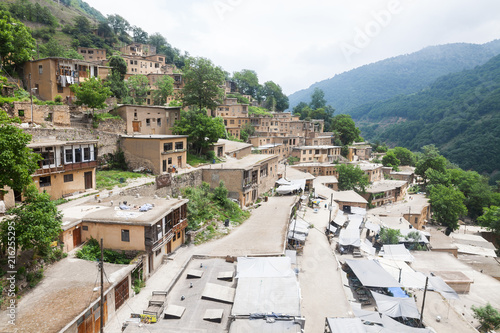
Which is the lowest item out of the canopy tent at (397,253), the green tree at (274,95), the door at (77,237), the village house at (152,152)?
the canopy tent at (397,253)

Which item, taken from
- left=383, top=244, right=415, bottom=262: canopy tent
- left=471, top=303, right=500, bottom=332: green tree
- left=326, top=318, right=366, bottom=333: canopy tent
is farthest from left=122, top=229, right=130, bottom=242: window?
left=471, top=303, right=500, bottom=332: green tree

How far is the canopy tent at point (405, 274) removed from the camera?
934 inches

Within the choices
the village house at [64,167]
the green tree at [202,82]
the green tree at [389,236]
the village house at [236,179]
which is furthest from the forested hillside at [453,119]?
the village house at [64,167]

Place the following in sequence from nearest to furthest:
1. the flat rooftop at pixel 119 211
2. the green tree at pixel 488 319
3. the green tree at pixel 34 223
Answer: the green tree at pixel 34 223
the flat rooftop at pixel 119 211
the green tree at pixel 488 319

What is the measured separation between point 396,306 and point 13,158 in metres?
22.4

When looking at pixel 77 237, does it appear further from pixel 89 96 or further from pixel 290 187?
pixel 290 187

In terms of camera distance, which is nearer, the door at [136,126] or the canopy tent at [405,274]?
the canopy tent at [405,274]

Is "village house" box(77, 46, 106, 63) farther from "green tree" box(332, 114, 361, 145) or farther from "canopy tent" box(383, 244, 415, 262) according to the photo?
"canopy tent" box(383, 244, 415, 262)

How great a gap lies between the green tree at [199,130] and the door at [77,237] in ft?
60.5

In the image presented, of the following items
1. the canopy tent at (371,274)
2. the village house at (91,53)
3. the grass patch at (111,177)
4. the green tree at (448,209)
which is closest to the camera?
the canopy tent at (371,274)

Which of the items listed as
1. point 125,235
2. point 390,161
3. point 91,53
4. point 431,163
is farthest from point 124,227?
point 390,161

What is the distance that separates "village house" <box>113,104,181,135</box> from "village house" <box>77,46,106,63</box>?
42.9 m

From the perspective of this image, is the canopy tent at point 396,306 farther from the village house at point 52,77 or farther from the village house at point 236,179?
the village house at point 52,77

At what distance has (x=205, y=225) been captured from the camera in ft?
78.7
